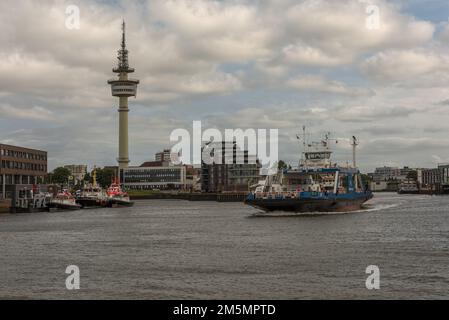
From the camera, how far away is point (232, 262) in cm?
4050

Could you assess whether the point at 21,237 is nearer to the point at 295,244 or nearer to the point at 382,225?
the point at 295,244

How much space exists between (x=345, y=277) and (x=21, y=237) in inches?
1452

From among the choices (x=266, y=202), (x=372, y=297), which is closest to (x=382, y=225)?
(x=266, y=202)

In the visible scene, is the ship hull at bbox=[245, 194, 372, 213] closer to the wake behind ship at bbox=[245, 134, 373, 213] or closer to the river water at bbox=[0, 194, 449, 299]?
the wake behind ship at bbox=[245, 134, 373, 213]

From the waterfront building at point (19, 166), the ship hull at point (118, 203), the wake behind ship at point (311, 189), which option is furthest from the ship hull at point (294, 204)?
the waterfront building at point (19, 166)

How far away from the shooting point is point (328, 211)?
90.0 meters

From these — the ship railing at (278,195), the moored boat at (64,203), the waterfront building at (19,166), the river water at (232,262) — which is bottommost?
the river water at (232,262)

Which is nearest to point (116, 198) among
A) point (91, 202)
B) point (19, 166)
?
point (91, 202)

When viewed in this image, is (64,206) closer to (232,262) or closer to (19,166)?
(19,166)

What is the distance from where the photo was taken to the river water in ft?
101

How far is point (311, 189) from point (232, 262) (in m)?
51.0

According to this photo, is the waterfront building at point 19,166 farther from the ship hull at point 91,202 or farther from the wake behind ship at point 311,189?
the wake behind ship at point 311,189

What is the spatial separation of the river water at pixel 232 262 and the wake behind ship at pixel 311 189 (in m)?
17.7

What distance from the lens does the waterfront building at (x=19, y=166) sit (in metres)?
161
